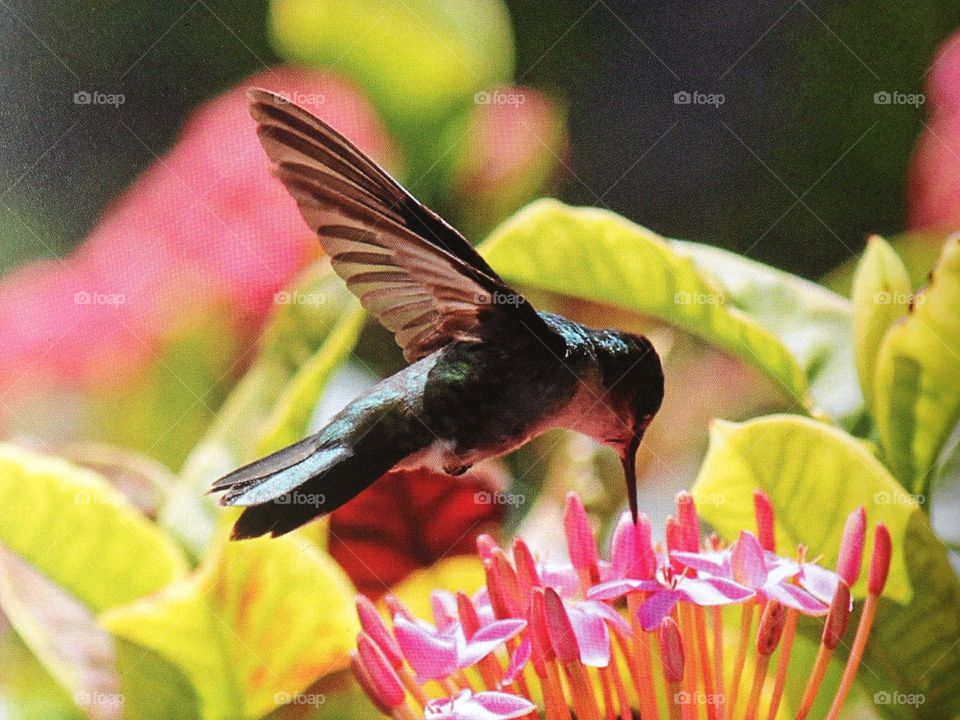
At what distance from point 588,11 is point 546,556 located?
1.79ft

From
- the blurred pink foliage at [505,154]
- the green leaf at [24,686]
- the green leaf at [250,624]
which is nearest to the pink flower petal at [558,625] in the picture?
the green leaf at [250,624]

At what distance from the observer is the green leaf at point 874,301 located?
103 cm

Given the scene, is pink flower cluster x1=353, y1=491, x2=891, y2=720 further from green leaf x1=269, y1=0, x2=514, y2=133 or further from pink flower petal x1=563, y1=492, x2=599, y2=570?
green leaf x1=269, y1=0, x2=514, y2=133

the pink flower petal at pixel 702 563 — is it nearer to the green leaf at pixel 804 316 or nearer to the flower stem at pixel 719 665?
the flower stem at pixel 719 665

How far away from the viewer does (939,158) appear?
3.48ft

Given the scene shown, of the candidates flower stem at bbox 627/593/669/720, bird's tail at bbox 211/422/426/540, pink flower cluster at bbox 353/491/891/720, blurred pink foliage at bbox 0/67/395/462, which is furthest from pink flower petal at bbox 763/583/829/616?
blurred pink foliage at bbox 0/67/395/462

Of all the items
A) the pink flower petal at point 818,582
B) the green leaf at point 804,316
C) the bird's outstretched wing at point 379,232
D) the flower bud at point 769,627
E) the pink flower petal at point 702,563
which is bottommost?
the flower bud at point 769,627

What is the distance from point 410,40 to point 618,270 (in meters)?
0.31

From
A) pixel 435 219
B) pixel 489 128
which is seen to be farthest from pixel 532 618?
pixel 489 128

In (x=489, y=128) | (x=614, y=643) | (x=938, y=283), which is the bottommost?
(x=614, y=643)

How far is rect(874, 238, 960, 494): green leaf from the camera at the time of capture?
1.02 m

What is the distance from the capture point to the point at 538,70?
3.45 ft

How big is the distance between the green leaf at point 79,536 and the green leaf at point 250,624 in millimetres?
24

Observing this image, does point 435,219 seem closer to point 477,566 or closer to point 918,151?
point 477,566
